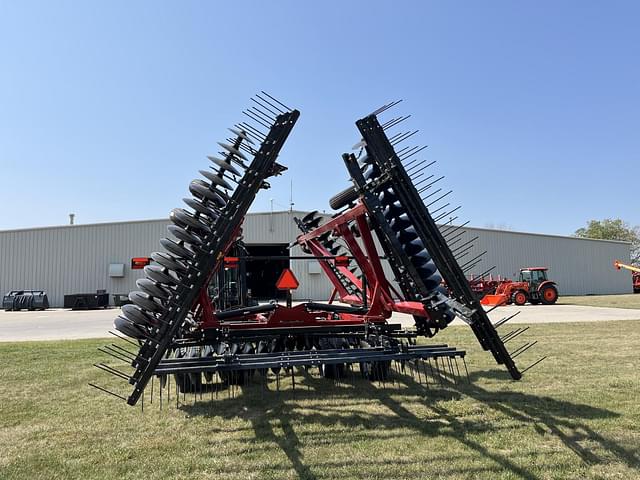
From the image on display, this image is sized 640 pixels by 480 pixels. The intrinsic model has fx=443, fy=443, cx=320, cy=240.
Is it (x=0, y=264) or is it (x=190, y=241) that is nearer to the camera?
(x=190, y=241)

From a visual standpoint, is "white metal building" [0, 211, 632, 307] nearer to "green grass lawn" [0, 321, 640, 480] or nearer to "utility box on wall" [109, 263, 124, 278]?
"utility box on wall" [109, 263, 124, 278]

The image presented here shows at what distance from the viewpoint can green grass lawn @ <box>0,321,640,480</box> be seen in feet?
10.9

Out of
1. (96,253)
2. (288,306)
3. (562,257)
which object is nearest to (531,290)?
(562,257)

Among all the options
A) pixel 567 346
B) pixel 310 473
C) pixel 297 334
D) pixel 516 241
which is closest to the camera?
pixel 310 473

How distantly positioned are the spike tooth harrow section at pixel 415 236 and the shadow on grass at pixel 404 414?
0.61m

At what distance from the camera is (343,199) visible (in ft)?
20.1

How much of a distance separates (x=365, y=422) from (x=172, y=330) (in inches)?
81.9

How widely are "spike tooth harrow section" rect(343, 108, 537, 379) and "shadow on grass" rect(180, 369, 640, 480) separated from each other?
608mm

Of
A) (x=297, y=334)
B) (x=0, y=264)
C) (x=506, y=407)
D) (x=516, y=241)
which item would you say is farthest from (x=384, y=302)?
(x=516, y=241)

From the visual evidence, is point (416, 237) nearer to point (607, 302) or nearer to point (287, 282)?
point (287, 282)

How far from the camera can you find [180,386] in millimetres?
5770

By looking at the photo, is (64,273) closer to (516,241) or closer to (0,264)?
(0,264)

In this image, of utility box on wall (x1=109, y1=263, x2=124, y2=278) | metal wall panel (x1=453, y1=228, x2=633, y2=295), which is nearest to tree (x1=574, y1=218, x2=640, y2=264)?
metal wall panel (x1=453, y1=228, x2=633, y2=295)

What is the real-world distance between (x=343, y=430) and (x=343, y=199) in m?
3.06
